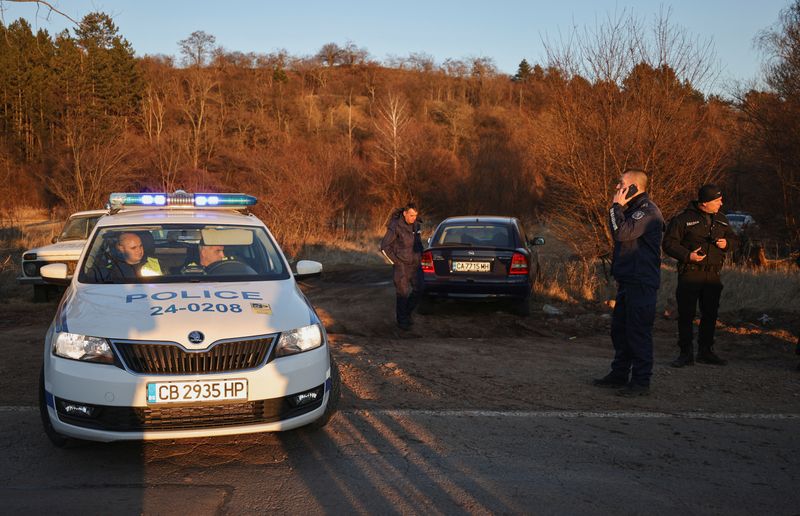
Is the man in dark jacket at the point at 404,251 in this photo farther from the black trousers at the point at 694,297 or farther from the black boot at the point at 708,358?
the black boot at the point at 708,358

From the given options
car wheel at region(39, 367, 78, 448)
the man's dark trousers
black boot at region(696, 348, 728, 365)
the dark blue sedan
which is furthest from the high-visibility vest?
black boot at region(696, 348, 728, 365)

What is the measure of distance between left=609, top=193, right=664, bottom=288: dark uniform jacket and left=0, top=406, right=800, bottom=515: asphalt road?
123 cm

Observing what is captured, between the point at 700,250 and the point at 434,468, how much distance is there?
407 centimetres

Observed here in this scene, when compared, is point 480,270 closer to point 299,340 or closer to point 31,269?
point 299,340

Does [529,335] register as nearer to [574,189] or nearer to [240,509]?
[574,189]

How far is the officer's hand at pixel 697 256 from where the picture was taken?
7105 mm

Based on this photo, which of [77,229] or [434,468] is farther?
[77,229]

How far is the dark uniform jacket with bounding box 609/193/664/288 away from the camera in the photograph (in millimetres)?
6086

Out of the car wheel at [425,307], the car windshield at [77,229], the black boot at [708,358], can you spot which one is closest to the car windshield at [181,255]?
the black boot at [708,358]

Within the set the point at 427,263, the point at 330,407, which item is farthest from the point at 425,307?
the point at 330,407

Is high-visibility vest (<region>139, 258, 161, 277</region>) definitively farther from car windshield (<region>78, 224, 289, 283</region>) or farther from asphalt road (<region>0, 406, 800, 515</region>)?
asphalt road (<region>0, 406, 800, 515</region>)

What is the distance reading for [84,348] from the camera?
14.5 feet

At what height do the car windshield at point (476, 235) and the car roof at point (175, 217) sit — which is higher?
the car roof at point (175, 217)

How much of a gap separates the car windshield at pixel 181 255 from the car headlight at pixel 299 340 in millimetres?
970
